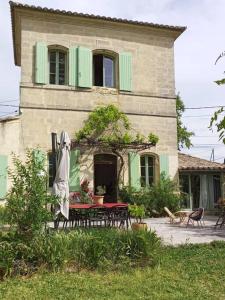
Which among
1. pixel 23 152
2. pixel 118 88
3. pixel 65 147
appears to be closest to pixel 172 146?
pixel 118 88

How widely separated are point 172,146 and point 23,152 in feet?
20.5

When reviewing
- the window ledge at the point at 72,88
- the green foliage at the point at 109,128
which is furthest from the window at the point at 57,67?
the green foliage at the point at 109,128

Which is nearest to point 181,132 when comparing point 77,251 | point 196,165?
point 196,165

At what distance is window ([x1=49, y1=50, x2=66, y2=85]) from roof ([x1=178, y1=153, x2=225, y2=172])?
21.2 feet

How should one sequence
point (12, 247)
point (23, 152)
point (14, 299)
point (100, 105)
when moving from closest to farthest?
point (14, 299) < point (12, 247) < point (23, 152) < point (100, 105)

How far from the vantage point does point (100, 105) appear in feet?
51.2

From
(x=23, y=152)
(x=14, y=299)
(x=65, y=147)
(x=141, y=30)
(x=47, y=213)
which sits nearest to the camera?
(x=14, y=299)

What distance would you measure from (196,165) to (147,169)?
279 cm

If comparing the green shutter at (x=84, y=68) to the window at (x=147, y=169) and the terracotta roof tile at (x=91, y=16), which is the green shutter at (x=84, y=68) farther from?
the window at (x=147, y=169)

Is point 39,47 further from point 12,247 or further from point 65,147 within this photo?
point 12,247

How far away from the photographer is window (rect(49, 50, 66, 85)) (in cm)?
1539

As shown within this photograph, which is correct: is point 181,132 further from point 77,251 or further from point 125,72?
point 77,251

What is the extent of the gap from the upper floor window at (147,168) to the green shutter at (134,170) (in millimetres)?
512

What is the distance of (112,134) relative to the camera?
614 inches
